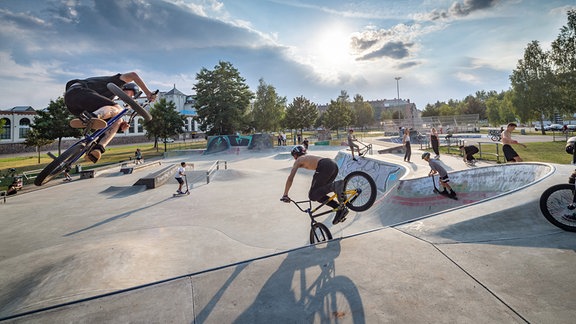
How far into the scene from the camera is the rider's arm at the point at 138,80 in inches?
178

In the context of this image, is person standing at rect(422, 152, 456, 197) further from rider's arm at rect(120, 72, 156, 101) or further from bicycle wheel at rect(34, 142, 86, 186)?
bicycle wheel at rect(34, 142, 86, 186)

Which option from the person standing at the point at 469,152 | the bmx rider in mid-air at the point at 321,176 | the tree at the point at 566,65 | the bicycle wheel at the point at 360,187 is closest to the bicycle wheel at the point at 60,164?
the bmx rider in mid-air at the point at 321,176

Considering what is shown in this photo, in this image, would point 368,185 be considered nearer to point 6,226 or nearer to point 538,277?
point 538,277

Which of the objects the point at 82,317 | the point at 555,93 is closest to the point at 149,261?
the point at 82,317

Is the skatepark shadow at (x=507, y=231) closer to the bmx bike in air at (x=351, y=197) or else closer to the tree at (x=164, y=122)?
the bmx bike in air at (x=351, y=197)

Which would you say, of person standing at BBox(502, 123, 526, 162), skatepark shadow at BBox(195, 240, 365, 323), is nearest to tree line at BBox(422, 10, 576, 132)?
person standing at BBox(502, 123, 526, 162)

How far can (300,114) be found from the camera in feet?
166

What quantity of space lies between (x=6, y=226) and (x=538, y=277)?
14243mm

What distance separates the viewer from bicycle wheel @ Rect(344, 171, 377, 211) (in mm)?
4848

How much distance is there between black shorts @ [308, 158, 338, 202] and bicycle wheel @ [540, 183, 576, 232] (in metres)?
3.44

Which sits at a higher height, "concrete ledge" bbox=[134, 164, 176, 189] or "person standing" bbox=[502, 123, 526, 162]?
"person standing" bbox=[502, 123, 526, 162]

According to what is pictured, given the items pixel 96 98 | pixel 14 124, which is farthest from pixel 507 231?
pixel 14 124

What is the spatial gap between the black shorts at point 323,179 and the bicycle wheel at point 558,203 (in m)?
3.44

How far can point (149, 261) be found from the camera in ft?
17.4
